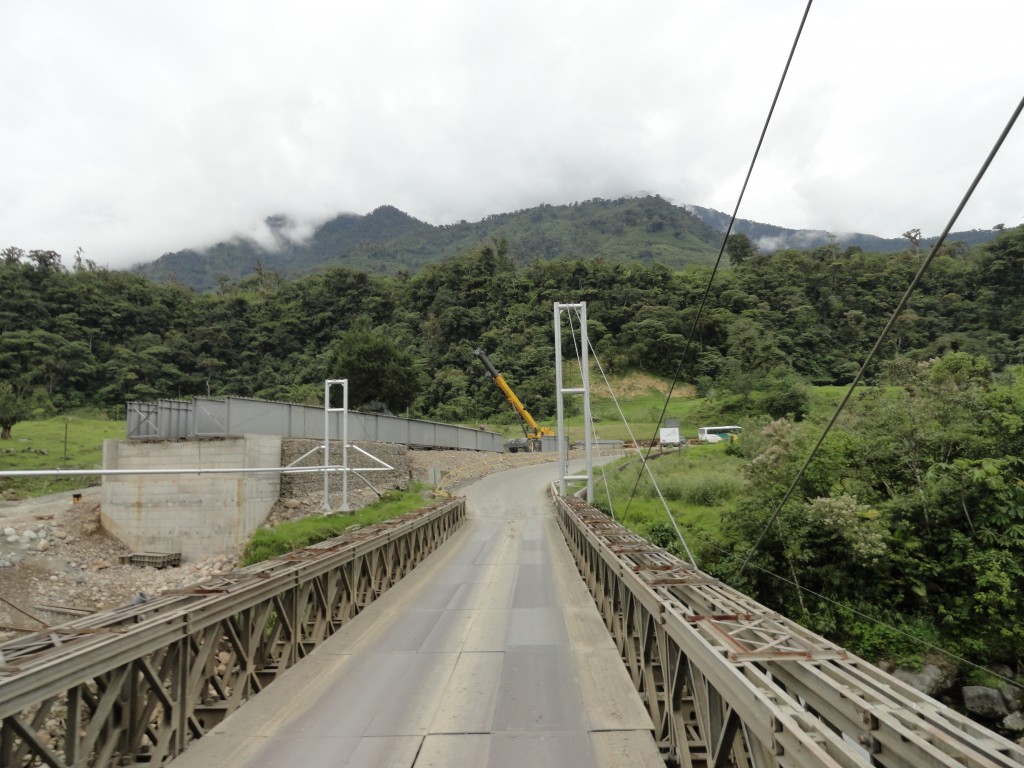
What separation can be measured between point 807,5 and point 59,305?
98.8m

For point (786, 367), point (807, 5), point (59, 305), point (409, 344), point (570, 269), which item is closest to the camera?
point (807, 5)

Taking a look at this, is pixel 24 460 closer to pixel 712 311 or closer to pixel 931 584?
pixel 931 584

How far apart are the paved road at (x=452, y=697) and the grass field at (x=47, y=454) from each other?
1224 inches

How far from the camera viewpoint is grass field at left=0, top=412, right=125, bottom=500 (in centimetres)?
3334

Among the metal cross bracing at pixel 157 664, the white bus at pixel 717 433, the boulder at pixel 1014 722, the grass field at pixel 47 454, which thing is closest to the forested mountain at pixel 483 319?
the white bus at pixel 717 433

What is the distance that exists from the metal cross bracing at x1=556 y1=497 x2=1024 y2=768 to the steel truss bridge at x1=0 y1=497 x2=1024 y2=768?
11 mm

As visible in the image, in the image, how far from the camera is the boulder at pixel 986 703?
561 inches

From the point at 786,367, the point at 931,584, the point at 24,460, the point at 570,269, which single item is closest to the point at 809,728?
the point at 931,584

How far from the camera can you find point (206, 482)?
24578mm

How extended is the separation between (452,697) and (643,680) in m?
1.86

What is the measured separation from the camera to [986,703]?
14.3 metres

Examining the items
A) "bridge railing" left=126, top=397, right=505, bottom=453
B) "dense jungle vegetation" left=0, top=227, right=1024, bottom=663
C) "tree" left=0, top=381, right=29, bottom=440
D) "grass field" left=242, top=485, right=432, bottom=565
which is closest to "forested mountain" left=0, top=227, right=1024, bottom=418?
"dense jungle vegetation" left=0, top=227, right=1024, bottom=663

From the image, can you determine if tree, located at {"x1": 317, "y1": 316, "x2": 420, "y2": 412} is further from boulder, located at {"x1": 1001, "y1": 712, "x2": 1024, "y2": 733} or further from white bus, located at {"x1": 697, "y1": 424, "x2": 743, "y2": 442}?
boulder, located at {"x1": 1001, "y1": 712, "x2": 1024, "y2": 733}

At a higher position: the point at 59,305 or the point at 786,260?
the point at 786,260
